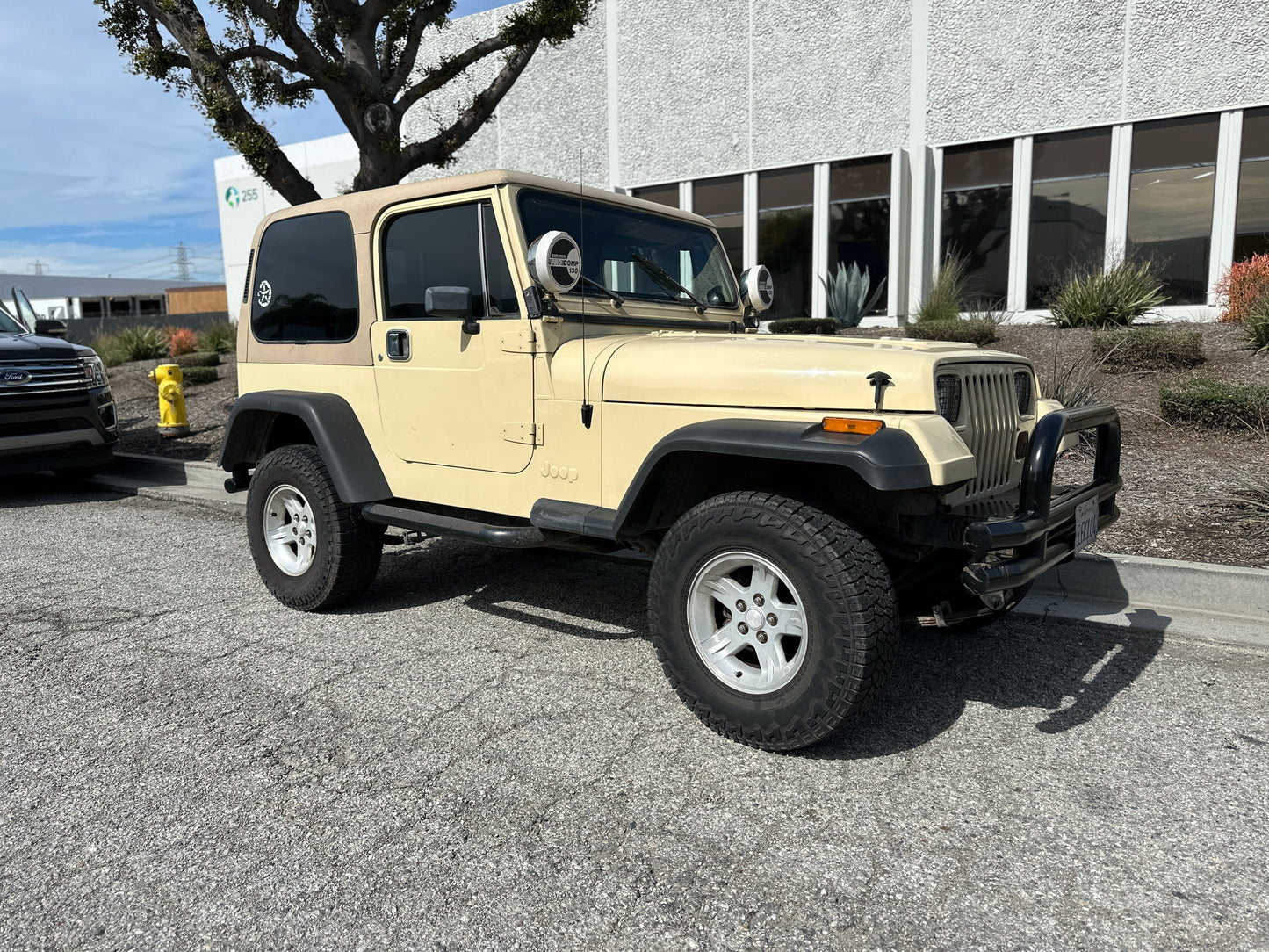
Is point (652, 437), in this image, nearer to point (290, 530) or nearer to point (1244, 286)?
point (290, 530)

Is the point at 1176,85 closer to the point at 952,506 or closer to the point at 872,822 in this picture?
the point at 952,506

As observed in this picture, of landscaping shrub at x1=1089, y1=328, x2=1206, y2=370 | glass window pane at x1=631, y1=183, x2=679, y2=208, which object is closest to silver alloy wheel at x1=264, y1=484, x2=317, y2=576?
landscaping shrub at x1=1089, y1=328, x2=1206, y2=370

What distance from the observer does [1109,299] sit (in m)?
10.9

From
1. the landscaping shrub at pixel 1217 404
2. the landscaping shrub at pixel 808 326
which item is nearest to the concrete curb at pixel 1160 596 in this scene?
the landscaping shrub at pixel 1217 404

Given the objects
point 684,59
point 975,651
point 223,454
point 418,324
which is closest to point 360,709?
point 418,324

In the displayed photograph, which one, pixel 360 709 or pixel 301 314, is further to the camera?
pixel 301 314

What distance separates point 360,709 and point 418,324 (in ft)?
5.68

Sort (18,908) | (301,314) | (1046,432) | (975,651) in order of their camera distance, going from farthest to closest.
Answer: (301,314)
(975,651)
(1046,432)
(18,908)

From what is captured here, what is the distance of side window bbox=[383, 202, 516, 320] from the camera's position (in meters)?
3.67

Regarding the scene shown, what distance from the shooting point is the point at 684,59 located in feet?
54.8

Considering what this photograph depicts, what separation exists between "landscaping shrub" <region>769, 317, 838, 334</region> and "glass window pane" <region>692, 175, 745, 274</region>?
3.90m

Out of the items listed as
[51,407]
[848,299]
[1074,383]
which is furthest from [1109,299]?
[51,407]

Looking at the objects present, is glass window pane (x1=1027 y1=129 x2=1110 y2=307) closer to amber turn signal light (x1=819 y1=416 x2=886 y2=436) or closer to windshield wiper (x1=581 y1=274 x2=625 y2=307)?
windshield wiper (x1=581 y1=274 x2=625 y2=307)

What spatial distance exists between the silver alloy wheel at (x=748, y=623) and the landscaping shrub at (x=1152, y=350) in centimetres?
719
